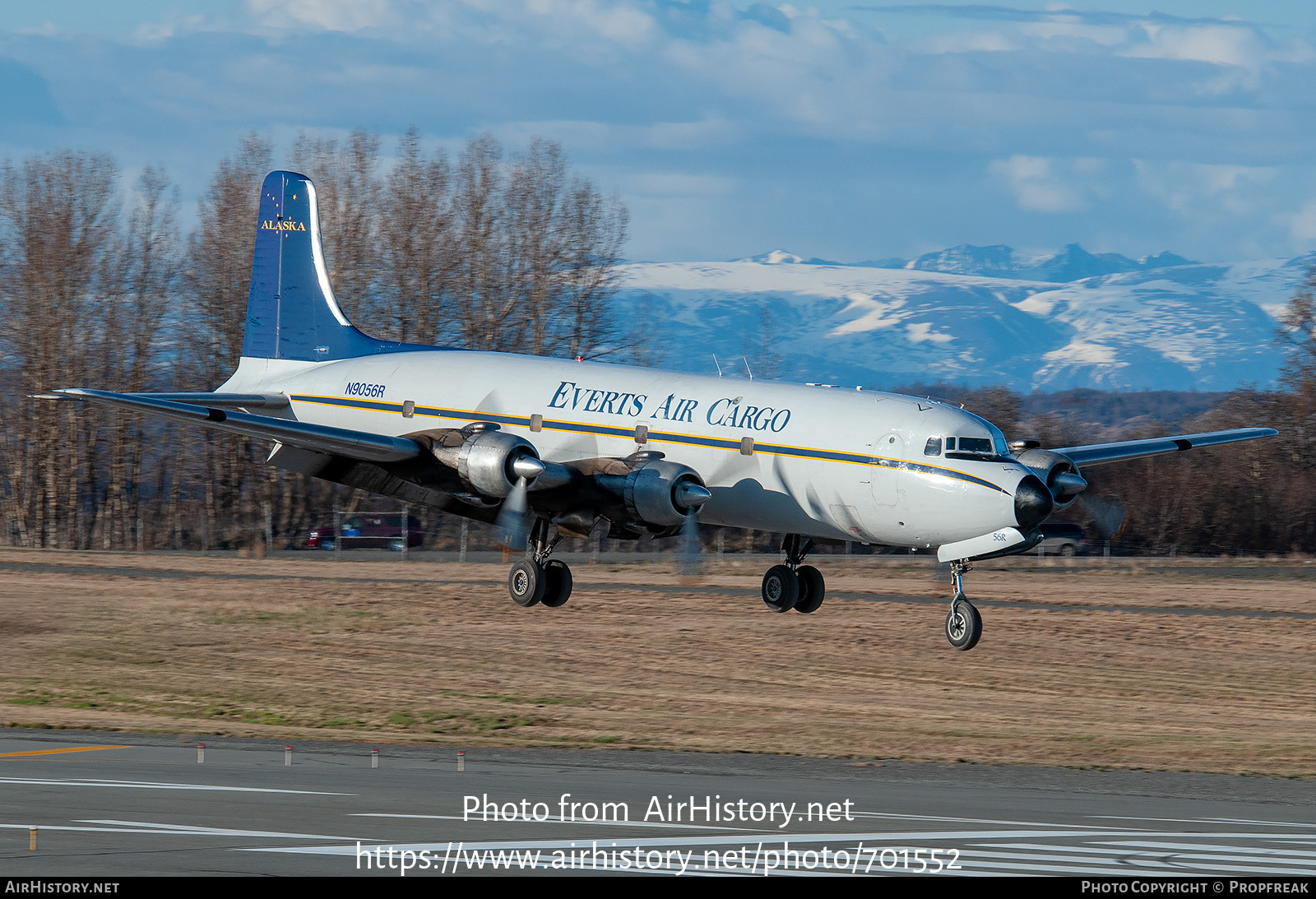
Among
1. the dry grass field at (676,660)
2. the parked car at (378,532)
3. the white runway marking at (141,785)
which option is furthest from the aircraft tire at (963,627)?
the parked car at (378,532)

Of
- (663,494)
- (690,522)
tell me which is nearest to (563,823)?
(663,494)

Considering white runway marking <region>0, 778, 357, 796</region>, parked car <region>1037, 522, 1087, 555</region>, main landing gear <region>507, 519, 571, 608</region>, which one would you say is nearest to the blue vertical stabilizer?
main landing gear <region>507, 519, 571, 608</region>

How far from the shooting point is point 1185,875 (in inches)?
667

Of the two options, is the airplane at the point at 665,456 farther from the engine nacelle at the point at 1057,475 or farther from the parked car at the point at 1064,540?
the parked car at the point at 1064,540

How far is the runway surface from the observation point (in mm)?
17953

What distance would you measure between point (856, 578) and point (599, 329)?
24.6 m

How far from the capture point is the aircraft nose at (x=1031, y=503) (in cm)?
2900

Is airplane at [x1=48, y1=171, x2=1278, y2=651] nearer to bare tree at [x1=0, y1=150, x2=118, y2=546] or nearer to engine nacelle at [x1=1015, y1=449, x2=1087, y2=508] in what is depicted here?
engine nacelle at [x1=1015, y1=449, x2=1087, y2=508]

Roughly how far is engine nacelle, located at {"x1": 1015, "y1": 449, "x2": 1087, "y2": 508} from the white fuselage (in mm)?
631

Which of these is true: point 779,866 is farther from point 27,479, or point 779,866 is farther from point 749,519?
point 27,479

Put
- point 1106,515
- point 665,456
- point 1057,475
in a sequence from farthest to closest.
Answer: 1. point 1106,515
2. point 665,456
3. point 1057,475

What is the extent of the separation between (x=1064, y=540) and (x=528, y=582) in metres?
50.6

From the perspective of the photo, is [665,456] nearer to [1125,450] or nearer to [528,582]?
[528,582]

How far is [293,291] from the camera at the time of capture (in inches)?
1622
